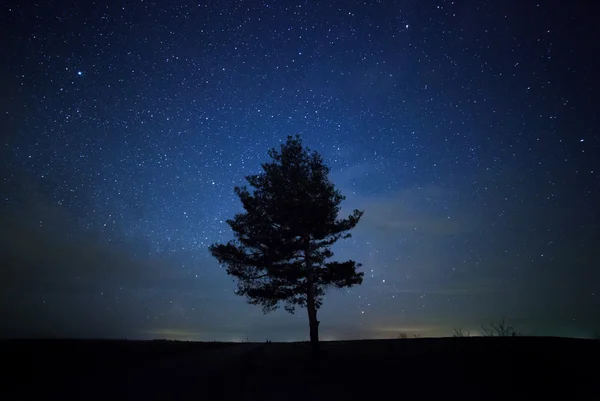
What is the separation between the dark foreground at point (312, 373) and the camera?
9.22 metres

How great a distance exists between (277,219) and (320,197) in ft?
8.59

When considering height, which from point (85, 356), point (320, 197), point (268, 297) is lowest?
point (85, 356)

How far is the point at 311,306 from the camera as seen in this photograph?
15.6 meters

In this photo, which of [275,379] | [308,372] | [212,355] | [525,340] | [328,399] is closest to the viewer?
[328,399]

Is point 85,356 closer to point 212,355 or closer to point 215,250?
point 212,355

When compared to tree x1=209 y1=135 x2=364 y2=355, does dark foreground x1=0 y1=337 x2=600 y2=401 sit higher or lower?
lower

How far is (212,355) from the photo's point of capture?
16172 millimetres

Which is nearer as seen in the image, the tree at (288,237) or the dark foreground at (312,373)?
the dark foreground at (312,373)

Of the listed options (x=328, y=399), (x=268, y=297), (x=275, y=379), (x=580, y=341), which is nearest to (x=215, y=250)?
(x=268, y=297)

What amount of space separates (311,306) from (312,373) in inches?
137

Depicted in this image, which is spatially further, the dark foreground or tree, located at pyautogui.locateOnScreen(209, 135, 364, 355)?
tree, located at pyautogui.locateOnScreen(209, 135, 364, 355)

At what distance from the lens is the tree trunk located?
14.7 metres

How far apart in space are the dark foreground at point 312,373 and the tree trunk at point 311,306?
832 millimetres

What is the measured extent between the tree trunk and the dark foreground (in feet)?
2.73
